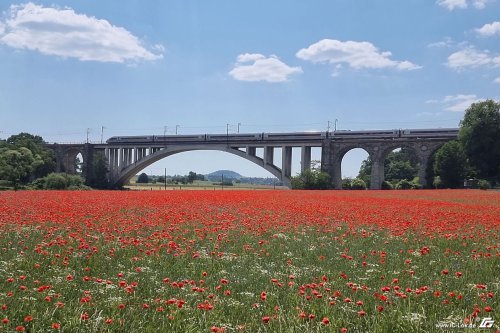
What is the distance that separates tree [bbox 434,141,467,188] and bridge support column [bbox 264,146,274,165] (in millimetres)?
23549

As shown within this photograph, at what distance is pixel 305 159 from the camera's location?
74.2 m

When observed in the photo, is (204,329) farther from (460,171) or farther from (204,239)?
(460,171)

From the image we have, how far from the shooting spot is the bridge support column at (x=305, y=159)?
242ft

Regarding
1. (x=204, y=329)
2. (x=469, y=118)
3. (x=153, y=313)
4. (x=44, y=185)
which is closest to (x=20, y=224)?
(x=153, y=313)

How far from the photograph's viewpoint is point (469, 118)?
6444 centimetres

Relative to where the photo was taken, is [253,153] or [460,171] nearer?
[460,171]

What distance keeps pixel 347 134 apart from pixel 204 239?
67.1m

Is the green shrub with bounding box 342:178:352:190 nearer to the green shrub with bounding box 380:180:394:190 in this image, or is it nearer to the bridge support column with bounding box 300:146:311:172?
the green shrub with bounding box 380:180:394:190

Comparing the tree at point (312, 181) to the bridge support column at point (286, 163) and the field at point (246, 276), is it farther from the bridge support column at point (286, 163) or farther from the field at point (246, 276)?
the field at point (246, 276)

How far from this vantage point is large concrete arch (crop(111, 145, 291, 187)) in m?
74.2

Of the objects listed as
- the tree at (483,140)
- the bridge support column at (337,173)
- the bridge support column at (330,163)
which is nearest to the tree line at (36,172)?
the bridge support column at (330,163)

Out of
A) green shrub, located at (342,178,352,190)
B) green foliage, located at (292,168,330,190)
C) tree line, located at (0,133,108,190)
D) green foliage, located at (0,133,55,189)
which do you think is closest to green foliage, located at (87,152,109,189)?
tree line, located at (0,133,108,190)

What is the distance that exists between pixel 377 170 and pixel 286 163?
501 inches

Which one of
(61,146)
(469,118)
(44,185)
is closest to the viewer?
(44,185)
